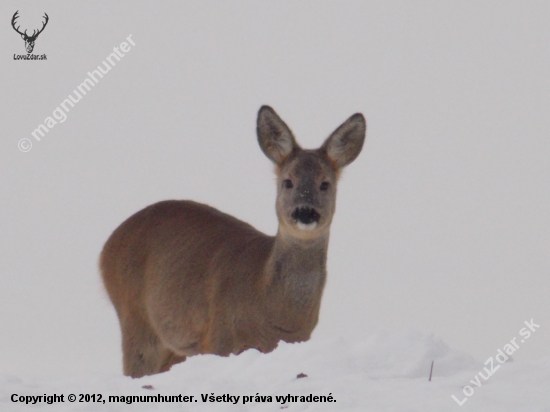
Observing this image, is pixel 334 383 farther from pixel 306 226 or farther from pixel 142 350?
pixel 142 350

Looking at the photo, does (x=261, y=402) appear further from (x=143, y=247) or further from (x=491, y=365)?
(x=143, y=247)

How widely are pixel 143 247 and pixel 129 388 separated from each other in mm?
3610

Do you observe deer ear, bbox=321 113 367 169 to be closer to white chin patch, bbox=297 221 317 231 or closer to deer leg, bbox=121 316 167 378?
white chin patch, bbox=297 221 317 231

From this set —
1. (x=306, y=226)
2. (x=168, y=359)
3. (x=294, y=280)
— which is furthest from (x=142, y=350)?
(x=306, y=226)

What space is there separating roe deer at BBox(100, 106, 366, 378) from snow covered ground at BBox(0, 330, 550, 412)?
183 centimetres

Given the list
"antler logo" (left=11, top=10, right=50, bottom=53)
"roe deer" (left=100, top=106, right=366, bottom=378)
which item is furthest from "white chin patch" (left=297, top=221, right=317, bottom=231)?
"antler logo" (left=11, top=10, right=50, bottom=53)

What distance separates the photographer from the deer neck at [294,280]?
8.02 metres

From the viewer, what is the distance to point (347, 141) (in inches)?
341

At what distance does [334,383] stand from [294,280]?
281 centimetres

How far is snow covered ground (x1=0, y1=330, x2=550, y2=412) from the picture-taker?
198 inches

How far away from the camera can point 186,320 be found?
8.38 metres

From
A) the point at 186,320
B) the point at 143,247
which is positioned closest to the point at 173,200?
the point at 143,247

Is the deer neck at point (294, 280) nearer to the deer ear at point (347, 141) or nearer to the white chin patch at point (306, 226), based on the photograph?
the white chin patch at point (306, 226)

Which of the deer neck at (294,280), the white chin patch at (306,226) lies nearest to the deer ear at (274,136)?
the deer neck at (294,280)
